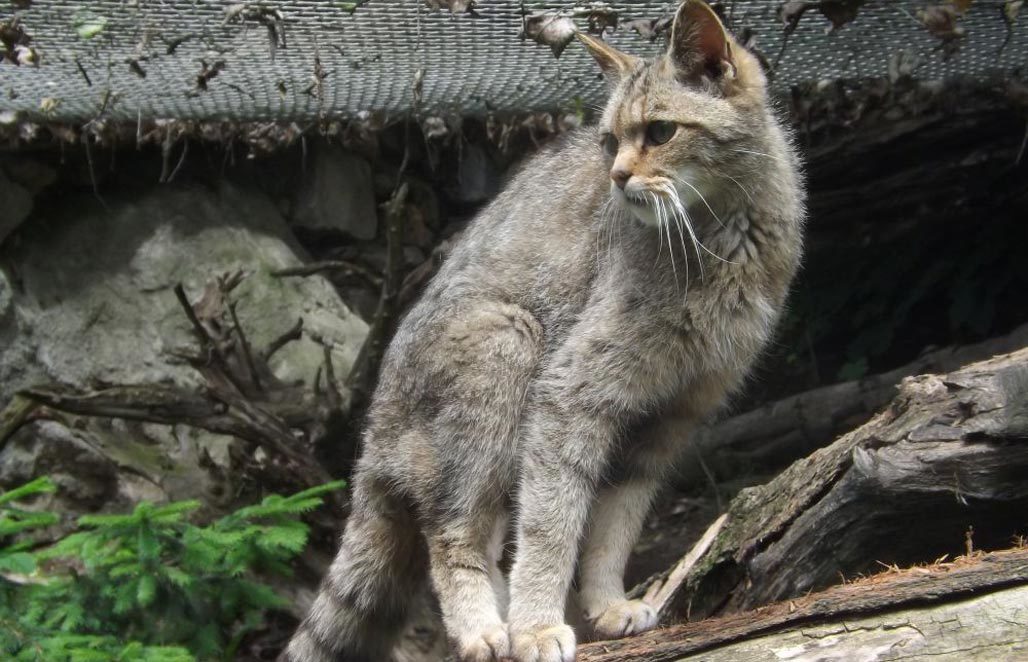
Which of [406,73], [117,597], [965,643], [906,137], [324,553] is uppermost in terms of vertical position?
[406,73]

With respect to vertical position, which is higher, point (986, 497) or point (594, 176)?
point (594, 176)

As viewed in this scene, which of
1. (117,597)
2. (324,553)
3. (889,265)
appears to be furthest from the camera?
(889,265)

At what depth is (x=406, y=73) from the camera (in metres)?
5.55

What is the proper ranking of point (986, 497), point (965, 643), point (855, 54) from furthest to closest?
1. point (855, 54)
2. point (986, 497)
3. point (965, 643)

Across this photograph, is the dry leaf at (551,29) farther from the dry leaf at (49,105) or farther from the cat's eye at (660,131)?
the dry leaf at (49,105)

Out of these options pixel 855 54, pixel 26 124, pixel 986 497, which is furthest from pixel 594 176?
pixel 26 124

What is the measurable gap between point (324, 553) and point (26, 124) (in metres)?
3.05

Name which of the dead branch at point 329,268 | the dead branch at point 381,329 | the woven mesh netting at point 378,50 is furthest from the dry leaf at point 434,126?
the dead branch at point 329,268

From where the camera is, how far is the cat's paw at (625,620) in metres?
4.20

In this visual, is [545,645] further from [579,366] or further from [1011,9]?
[1011,9]

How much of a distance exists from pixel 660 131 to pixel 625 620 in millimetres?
1858

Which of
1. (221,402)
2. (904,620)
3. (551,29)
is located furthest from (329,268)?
(904,620)

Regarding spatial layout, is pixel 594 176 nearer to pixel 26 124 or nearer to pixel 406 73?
pixel 406 73

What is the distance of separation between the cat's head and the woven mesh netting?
74cm
